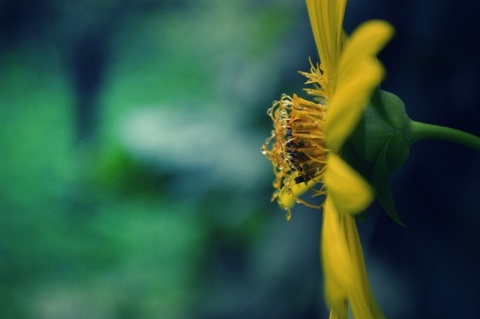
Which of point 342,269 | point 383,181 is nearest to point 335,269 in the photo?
point 342,269

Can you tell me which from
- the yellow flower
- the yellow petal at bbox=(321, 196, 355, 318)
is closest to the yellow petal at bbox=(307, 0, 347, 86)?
the yellow flower

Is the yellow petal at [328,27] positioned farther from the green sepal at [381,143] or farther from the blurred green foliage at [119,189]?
the blurred green foliage at [119,189]

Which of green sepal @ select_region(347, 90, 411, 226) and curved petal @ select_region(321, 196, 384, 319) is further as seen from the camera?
green sepal @ select_region(347, 90, 411, 226)

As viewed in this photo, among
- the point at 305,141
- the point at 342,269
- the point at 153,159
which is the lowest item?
the point at 342,269

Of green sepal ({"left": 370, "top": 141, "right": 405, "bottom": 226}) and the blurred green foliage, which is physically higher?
the blurred green foliage

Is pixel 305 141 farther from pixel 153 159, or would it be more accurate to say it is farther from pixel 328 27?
pixel 153 159

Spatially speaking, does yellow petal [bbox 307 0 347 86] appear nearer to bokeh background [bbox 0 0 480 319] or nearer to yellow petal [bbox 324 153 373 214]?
yellow petal [bbox 324 153 373 214]

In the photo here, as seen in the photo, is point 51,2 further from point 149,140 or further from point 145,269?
point 145,269

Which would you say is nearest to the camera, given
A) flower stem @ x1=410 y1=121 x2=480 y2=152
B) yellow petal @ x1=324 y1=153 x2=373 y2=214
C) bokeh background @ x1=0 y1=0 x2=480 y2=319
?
yellow petal @ x1=324 y1=153 x2=373 y2=214
